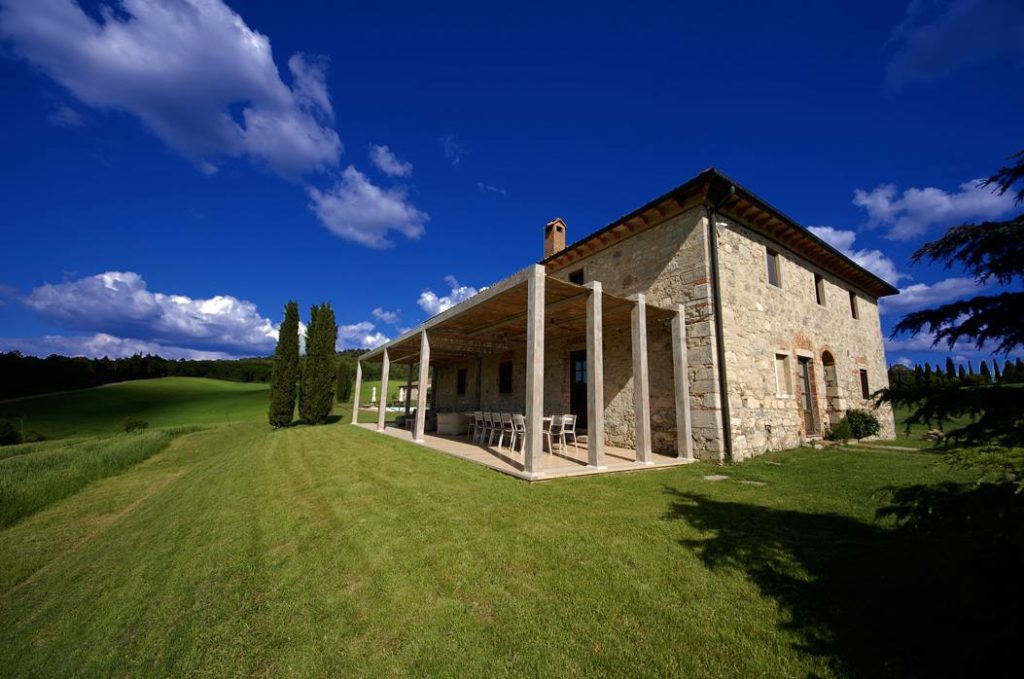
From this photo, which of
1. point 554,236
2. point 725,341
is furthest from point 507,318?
point 554,236

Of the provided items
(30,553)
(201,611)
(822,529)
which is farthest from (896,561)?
(30,553)

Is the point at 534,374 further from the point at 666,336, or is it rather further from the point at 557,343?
the point at 557,343

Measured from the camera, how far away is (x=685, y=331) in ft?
25.2

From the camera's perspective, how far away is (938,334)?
262cm

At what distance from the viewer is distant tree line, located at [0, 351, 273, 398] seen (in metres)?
30.2

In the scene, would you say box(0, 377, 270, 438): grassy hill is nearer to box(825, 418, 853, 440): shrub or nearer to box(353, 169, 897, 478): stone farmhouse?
box(353, 169, 897, 478): stone farmhouse

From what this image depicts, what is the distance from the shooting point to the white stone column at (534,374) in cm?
557

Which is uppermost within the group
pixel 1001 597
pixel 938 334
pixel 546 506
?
pixel 938 334

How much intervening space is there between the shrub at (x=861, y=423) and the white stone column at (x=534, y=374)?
30.8 feet

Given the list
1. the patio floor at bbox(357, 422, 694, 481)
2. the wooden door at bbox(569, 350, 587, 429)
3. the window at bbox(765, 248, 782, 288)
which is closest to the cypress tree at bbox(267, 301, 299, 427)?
the patio floor at bbox(357, 422, 694, 481)

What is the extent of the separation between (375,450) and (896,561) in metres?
8.33

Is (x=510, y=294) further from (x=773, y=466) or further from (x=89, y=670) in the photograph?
(x=89, y=670)

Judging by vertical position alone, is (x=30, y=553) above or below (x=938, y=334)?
below

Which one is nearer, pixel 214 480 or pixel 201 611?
pixel 201 611
